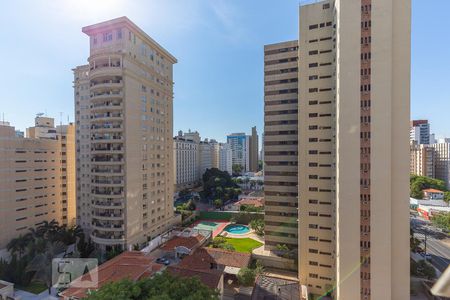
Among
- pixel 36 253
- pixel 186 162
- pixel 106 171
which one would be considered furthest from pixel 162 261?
pixel 186 162

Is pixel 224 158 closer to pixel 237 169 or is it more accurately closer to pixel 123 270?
pixel 237 169

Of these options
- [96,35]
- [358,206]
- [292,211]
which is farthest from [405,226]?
[96,35]

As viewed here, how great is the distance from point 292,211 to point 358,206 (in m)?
11.0

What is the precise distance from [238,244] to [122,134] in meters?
24.8

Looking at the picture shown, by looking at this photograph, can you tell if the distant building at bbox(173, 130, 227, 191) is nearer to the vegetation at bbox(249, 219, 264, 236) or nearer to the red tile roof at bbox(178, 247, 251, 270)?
the vegetation at bbox(249, 219, 264, 236)

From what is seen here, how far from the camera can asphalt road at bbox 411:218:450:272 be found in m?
31.1

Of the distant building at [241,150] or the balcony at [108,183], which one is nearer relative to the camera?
the balcony at [108,183]

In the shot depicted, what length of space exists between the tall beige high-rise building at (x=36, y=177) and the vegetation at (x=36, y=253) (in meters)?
2.77

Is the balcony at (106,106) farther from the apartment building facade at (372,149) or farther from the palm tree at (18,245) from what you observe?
the apartment building facade at (372,149)

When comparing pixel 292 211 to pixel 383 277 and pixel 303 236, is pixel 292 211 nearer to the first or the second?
pixel 303 236

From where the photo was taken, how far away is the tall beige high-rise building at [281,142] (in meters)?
31.5

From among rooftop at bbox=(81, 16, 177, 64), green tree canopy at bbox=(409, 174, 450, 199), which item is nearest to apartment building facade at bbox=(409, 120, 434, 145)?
green tree canopy at bbox=(409, 174, 450, 199)

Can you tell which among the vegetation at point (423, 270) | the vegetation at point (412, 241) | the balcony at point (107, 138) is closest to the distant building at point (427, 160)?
the vegetation at point (412, 241)

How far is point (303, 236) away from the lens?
85.5ft
